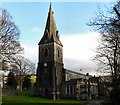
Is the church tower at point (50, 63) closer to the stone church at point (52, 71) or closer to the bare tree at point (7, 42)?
the stone church at point (52, 71)

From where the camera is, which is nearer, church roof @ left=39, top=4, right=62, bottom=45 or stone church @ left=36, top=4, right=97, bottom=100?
stone church @ left=36, top=4, right=97, bottom=100

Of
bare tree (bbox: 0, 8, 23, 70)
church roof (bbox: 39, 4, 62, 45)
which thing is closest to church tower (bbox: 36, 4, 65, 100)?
church roof (bbox: 39, 4, 62, 45)

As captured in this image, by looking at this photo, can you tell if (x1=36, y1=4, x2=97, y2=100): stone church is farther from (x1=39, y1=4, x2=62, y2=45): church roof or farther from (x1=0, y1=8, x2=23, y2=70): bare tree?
(x1=0, y1=8, x2=23, y2=70): bare tree

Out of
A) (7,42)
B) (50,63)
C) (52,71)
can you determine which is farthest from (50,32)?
(7,42)

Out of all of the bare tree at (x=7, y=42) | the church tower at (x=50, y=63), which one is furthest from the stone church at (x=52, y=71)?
the bare tree at (x=7, y=42)

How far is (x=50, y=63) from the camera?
70250mm

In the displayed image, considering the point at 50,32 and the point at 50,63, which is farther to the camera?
the point at 50,32

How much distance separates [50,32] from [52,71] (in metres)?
12.3

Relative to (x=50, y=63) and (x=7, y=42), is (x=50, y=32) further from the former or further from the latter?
(x=7, y=42)

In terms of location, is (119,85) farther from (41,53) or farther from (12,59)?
(41,53)

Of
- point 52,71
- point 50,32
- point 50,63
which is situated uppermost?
point 50,32

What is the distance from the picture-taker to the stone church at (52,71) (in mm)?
67938

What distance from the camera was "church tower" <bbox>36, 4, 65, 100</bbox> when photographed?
67.8 meters

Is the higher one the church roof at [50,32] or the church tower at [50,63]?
the church roof at [50,32]
